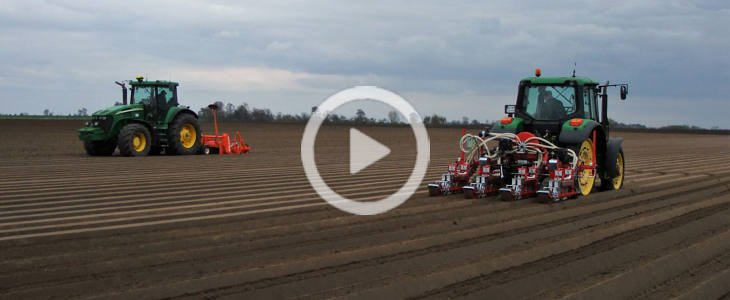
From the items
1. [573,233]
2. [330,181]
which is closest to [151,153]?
[330,181]

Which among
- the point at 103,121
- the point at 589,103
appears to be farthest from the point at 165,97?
the point at 589,103

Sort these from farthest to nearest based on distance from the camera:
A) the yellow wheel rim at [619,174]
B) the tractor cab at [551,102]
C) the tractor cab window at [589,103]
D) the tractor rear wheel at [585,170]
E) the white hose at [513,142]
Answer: the yellow wheel rim at [619,174], the tractor cab window at [589,103], the tractor cab at [551,102], the tractor rear wheel at [585,170], the white hose at [513,142]

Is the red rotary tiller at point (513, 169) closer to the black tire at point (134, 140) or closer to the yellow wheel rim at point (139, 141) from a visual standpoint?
the black tire at point (134, 140)

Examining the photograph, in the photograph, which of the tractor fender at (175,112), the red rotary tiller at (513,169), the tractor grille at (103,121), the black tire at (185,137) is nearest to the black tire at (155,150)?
the black tire at (185,137)

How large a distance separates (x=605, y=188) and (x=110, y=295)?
709cm

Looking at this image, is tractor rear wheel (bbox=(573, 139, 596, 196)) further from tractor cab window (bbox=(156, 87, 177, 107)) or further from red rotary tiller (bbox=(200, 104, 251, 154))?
tractor cab window (bbox=(156, 87, 177, 107))

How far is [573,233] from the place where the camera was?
18.7ft

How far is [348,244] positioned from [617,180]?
549 centimetres

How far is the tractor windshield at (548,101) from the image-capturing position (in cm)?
863

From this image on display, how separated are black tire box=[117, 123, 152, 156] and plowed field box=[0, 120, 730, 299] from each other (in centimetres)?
605

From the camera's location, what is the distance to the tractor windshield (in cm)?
863

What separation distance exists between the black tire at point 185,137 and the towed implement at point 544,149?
9842 mm

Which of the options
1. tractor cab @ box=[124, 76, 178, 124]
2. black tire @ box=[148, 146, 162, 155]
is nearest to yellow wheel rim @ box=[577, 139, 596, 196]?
tractor cab @ box=[124, 76, 178, 124]

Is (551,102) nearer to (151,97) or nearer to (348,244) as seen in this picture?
(348,244)
